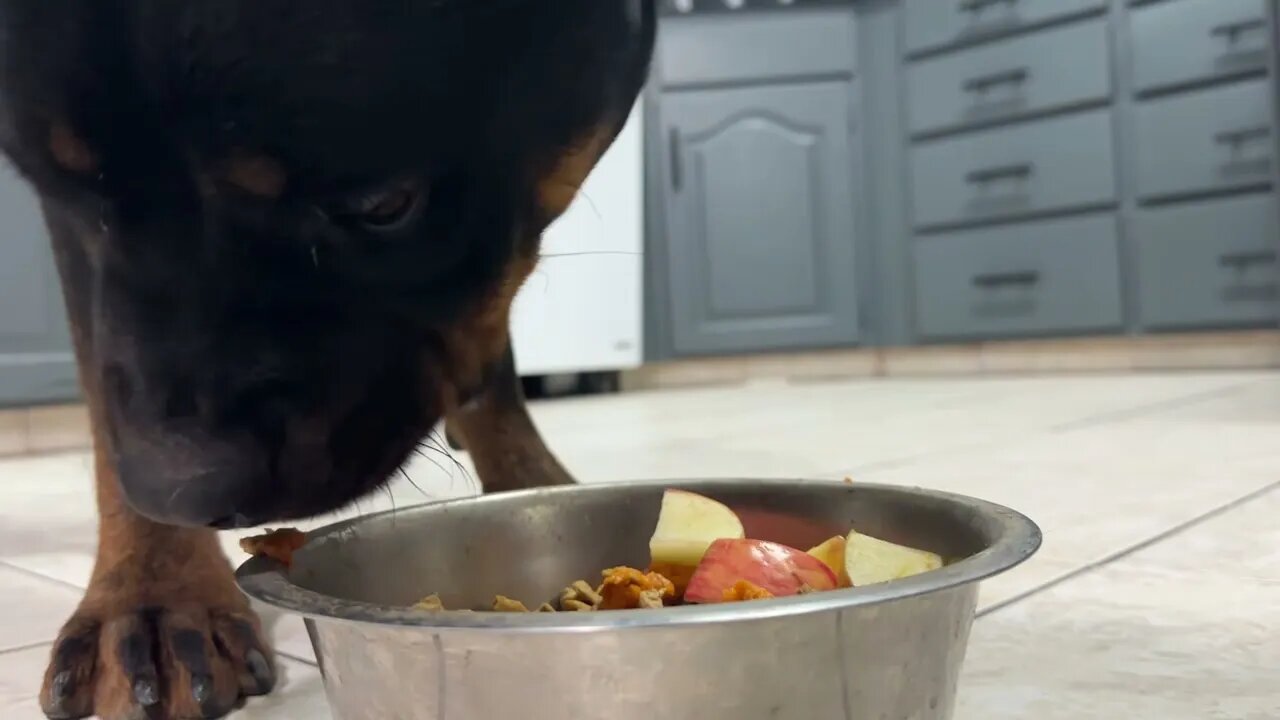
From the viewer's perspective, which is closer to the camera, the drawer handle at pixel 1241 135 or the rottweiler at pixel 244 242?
the rottweiler at pixel 244 242

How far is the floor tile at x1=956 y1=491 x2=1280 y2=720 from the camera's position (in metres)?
0.59

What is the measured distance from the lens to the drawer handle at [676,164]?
3.71m

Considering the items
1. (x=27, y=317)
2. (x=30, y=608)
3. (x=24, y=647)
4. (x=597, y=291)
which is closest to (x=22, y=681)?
(x=24, y=647)

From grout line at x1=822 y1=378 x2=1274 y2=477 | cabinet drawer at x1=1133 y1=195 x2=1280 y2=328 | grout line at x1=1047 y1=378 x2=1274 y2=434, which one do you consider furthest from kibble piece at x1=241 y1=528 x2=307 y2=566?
cabinet drawer at x1=1133 y1=195 x2=1280 y2=328

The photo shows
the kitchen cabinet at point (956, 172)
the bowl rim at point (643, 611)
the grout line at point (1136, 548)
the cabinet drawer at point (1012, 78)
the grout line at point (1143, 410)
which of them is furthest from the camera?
the cabinet drawer at point (1012, 78)

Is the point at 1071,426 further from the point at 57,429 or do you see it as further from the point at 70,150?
the point at 57,429

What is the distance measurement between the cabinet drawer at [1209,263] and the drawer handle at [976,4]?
0.75 metres

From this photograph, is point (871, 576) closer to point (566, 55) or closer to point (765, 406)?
point (566, 55)

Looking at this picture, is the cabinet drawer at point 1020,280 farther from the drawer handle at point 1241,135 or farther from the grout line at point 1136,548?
the grout line at point 1136,548

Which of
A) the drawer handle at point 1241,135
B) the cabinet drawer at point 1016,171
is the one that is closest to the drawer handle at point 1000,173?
the cabinet drawer at point 1016,171

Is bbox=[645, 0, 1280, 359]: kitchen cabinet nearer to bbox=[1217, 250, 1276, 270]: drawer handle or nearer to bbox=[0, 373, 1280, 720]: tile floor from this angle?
bbox=[1217, 250, 1276, 270]: drawer handle

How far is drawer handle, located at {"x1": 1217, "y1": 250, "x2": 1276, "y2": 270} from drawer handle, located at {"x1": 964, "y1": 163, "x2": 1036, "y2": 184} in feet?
1.99

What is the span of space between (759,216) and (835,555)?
10.4 feet

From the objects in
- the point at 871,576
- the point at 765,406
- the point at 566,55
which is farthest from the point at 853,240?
the point at 871,576
